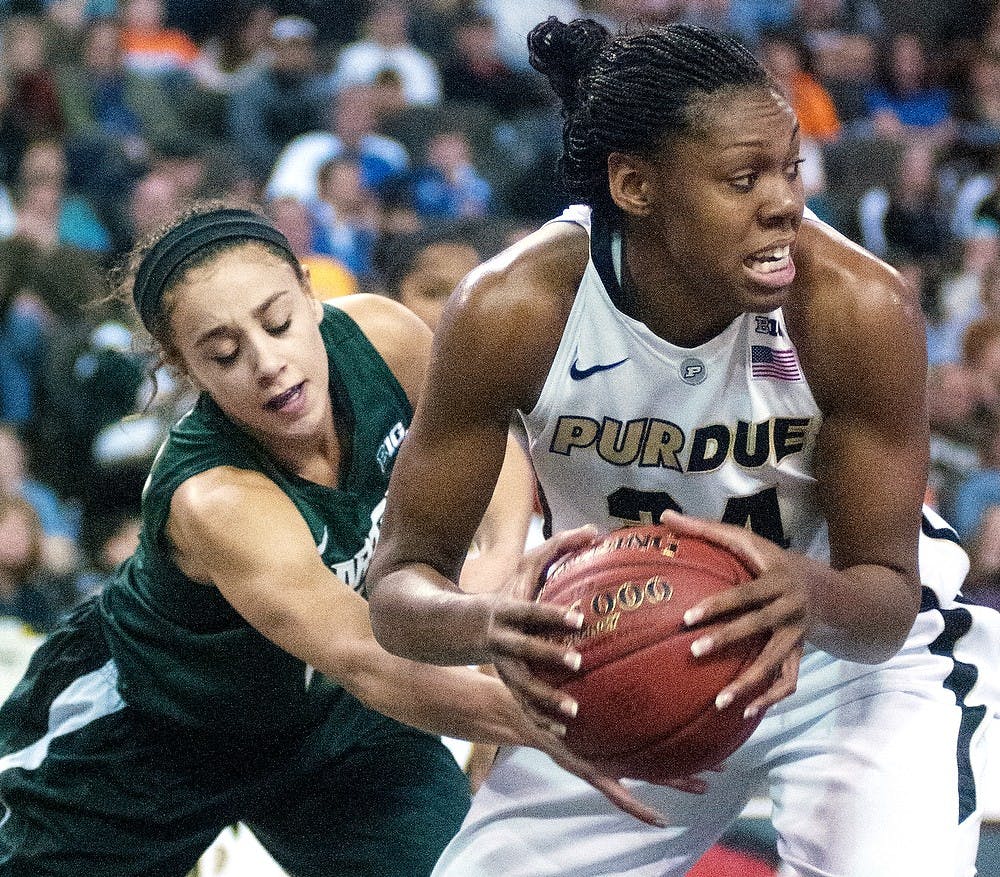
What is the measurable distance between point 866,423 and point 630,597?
0.46m

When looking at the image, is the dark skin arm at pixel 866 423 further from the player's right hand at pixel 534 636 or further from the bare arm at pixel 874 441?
the player's right hand at pixel 534 636

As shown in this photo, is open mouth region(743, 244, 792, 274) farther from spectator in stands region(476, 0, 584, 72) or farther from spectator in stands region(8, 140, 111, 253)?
spectator in stands region(476, 0, 584, 72)

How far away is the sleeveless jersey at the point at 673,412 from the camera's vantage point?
2.27 metres

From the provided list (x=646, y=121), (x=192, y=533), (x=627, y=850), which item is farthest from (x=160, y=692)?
(x=646, y=121)

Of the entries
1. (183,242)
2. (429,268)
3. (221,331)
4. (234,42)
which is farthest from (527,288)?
(234,42)

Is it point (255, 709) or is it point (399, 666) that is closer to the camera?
point (399, 666)

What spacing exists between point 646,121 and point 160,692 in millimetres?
1468

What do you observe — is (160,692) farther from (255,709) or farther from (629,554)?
(629,554)

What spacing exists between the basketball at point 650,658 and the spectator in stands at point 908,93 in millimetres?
7822

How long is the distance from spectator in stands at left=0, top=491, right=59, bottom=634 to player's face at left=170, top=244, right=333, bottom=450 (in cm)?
278

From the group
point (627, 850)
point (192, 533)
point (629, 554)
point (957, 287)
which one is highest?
point (957, 287)

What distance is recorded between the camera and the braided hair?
7.01 feet

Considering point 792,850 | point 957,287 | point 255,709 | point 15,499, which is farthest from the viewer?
point 957,287

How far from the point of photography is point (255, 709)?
2.95m
